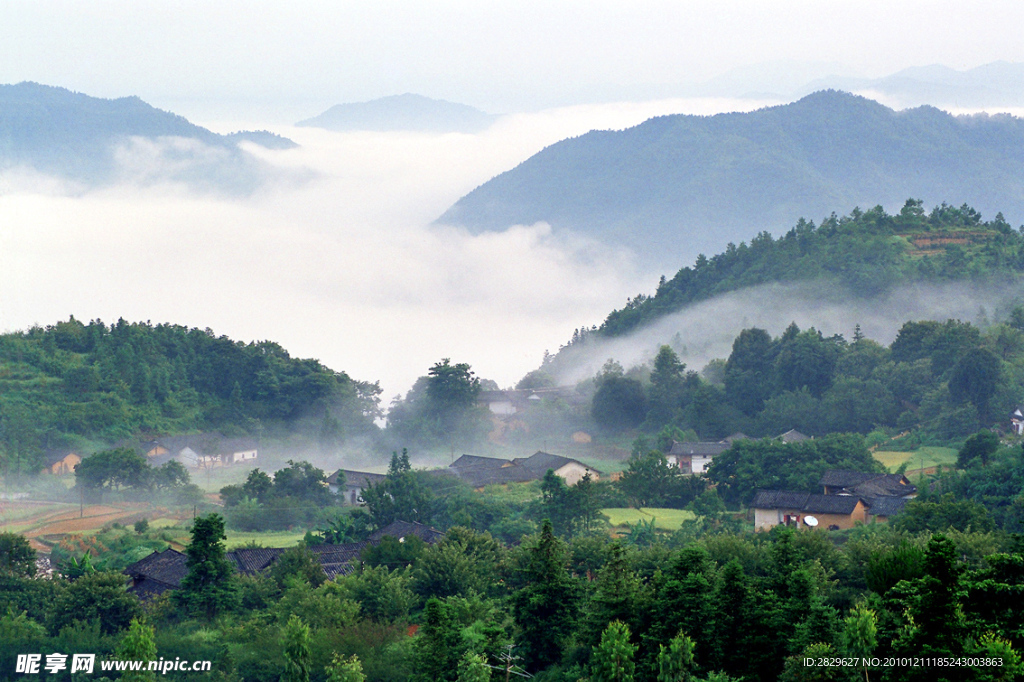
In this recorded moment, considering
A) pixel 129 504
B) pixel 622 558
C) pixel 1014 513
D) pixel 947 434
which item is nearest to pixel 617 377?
pixel 947 434

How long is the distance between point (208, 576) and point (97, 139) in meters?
79.3

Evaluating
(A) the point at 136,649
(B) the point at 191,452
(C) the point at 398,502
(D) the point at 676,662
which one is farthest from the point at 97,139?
(D) the point at 676,662

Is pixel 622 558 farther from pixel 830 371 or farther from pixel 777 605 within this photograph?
pixel 830 371

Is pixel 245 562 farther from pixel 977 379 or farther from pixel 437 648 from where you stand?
pixel 977 379

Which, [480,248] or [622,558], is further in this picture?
[480,248]

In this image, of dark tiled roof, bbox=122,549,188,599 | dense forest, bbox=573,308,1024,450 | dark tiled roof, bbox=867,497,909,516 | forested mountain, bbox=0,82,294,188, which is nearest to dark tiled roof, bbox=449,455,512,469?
dense forest, bbox=573,308,1024,450

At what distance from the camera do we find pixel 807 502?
114 feet

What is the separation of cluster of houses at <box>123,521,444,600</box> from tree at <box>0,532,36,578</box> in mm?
2105

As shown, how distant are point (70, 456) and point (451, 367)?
16.5m

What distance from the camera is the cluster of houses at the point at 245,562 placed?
28.7 metres

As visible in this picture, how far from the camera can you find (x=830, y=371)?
5162cm

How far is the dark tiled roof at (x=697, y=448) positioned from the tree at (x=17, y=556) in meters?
23.6

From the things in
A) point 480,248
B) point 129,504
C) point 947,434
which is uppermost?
point 480,248

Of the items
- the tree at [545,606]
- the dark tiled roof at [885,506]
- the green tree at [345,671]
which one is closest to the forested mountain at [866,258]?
the dark tiled roof at [885,506]
